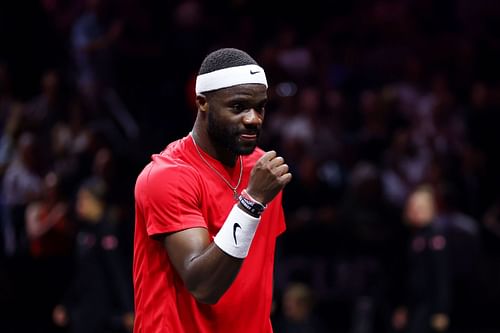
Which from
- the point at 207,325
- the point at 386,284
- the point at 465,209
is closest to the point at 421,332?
the point at 386,284

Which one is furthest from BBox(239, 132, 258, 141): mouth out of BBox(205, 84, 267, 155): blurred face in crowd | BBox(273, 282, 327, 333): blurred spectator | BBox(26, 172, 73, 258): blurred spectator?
BBox(26, 172, 73, 258): blurred spectator

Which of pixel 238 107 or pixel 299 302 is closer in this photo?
pixel 238 107

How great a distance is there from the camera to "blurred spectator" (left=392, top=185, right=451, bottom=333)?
28.5 ft

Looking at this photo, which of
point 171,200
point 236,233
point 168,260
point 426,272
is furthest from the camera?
point 426,272

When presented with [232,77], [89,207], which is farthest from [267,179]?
[89,207]

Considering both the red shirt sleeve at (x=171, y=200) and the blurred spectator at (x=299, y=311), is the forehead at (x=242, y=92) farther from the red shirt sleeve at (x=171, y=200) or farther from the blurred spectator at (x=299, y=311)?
the blurred spectator at (x=299, y=311)

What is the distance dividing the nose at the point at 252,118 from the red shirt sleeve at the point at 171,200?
29 centimetres

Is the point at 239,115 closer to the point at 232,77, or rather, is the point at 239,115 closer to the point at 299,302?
the point at 232,77

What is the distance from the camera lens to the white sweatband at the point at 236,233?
3.30 metres

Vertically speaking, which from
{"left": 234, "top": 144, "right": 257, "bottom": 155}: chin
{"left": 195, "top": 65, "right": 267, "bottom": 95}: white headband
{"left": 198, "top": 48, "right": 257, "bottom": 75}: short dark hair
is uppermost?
{"left": 198, "top": 48, "right": 257, "bottom": 75}: short dark hair

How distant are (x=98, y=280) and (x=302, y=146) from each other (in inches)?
99.8

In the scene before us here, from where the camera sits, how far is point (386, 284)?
9.48 meters

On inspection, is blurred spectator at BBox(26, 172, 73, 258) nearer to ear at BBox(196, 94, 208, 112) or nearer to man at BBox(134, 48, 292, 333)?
man at BBox(134, 48, 292, 333)

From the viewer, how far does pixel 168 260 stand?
364 cm
